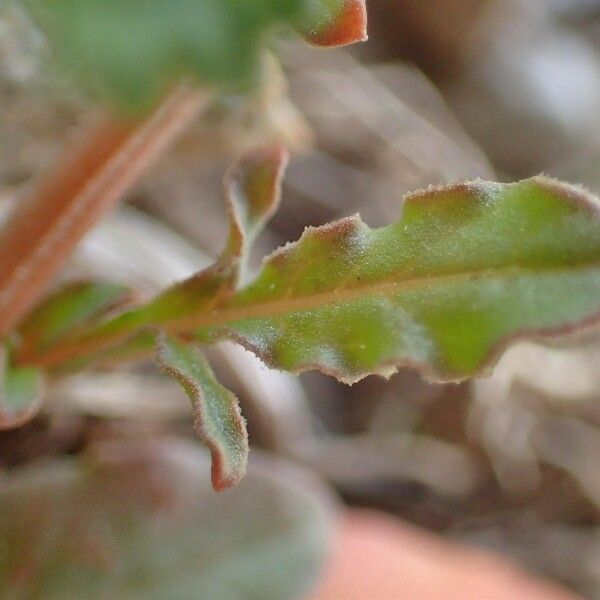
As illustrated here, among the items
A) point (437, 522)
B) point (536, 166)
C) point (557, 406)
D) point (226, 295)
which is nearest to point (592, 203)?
point (226, 295)

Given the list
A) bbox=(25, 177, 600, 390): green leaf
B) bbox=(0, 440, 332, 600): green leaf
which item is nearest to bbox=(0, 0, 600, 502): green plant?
bbox=(25, 177, 600, 390): green leaf

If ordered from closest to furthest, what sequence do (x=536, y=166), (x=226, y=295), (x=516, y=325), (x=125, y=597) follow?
(x=516, y=325) → (x=226, y=295) → (x=125, y=597) → (x=536, y=166)

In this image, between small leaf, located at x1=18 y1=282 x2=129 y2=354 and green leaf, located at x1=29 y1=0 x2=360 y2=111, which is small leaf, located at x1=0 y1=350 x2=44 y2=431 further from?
green leaf, located at x1=29 y1=0 x2=360 y2=111

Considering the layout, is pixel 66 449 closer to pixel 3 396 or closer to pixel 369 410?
pixel 3 396

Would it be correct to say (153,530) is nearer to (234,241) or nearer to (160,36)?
(234,241)

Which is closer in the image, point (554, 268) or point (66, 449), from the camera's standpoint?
point (554, 268)

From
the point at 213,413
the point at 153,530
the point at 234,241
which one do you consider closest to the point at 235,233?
the point at 234,241
